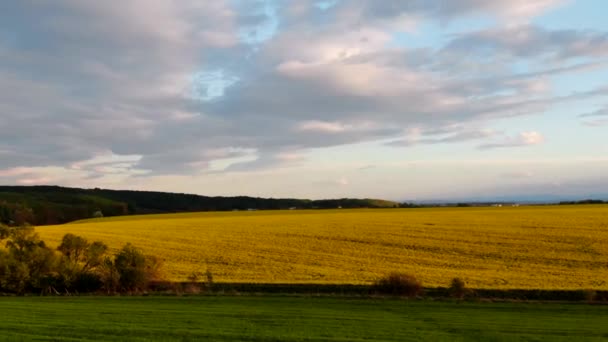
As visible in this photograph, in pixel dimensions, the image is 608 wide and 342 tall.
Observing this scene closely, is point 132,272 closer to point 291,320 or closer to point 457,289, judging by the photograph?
point 291,320

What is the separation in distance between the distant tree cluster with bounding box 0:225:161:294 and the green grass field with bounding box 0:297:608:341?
134 inches

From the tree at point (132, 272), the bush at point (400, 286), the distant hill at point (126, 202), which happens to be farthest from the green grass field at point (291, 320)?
the distant hill at point (126, 202)

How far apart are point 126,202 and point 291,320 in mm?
135198

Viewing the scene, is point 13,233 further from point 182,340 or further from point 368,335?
point 368,335

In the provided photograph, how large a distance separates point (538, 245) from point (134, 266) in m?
27.2

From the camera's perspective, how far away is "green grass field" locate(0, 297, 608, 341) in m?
16.5

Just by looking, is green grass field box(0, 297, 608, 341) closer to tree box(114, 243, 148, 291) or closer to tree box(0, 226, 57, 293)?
tree box(114, 243, 148, 291)

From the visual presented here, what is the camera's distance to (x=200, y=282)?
3072cm

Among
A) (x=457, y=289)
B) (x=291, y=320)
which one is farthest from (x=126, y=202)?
Result: (x=291, y=320)

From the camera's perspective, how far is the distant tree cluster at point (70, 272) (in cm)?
3091

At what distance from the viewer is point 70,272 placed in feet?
103

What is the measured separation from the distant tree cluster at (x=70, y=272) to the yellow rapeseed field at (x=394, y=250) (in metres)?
2.49

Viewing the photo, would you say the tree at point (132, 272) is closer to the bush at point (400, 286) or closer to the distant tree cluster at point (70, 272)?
the distant tree cluster at point (70, 272)

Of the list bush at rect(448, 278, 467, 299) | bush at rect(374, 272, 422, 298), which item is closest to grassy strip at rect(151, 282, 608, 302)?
bush at rect(448, 278, 467, 299)
